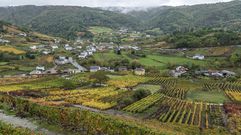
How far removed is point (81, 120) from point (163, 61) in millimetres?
88295

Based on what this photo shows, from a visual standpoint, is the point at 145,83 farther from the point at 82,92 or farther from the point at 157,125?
the point at 157,125

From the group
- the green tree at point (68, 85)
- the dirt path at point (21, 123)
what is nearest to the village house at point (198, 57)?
the green tree at point (68, 85)

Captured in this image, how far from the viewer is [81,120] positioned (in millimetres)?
46281

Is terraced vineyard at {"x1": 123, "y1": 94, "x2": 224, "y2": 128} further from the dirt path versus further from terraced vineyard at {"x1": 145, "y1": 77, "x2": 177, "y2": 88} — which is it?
terraced vineyard at {"x1": 145, "y1": 77, "x2": 177, "y2": 88}

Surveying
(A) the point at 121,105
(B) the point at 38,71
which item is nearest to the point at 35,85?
(B) the point at 38,71

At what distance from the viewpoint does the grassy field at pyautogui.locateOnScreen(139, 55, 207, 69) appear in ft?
411

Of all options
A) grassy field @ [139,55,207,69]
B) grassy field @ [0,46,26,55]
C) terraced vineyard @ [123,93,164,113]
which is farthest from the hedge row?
grassy field @ [0,46,26,55]

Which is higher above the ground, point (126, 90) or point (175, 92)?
point (126, 90)

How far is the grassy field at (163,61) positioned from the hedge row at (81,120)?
243 ft

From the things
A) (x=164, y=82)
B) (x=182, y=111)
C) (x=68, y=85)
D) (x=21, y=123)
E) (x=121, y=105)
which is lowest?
(x=164, y=82)

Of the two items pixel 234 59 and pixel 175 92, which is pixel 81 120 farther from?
pixel 234 59

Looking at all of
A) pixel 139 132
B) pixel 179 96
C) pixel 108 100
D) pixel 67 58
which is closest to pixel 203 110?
pixel 179 96

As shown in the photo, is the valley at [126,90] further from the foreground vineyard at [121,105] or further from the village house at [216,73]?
the village house at [216,73]

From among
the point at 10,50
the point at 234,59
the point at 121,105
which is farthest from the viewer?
the point at 10,50
